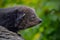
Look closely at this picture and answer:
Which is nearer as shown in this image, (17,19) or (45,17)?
(17,19)

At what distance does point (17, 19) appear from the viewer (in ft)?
5.49

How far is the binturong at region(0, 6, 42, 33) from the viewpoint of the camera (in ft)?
5.45

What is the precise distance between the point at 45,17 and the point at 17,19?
1363 millimetres

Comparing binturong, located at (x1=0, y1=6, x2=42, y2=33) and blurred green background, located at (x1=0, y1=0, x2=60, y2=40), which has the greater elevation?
blurred green background, located at (x1=0, y1=0, x2=60, y2=40)

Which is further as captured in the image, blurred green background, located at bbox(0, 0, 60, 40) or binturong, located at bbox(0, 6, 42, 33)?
blurred green background, located at bbox(0, 0, 60, 40)

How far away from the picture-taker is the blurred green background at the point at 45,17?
9.30 feet

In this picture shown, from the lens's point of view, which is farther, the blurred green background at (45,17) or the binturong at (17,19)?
the blurred green background at (45,17)

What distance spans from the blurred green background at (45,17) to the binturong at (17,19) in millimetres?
1033

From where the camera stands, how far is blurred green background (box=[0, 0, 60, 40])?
2.84 meters

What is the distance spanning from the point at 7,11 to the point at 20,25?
0.41ft

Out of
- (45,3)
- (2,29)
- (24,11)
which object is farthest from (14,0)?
(2,29)

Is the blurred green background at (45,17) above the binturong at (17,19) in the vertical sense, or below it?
above

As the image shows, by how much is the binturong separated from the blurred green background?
1.03 metres

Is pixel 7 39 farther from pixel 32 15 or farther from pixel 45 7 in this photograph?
pixel 45 7
